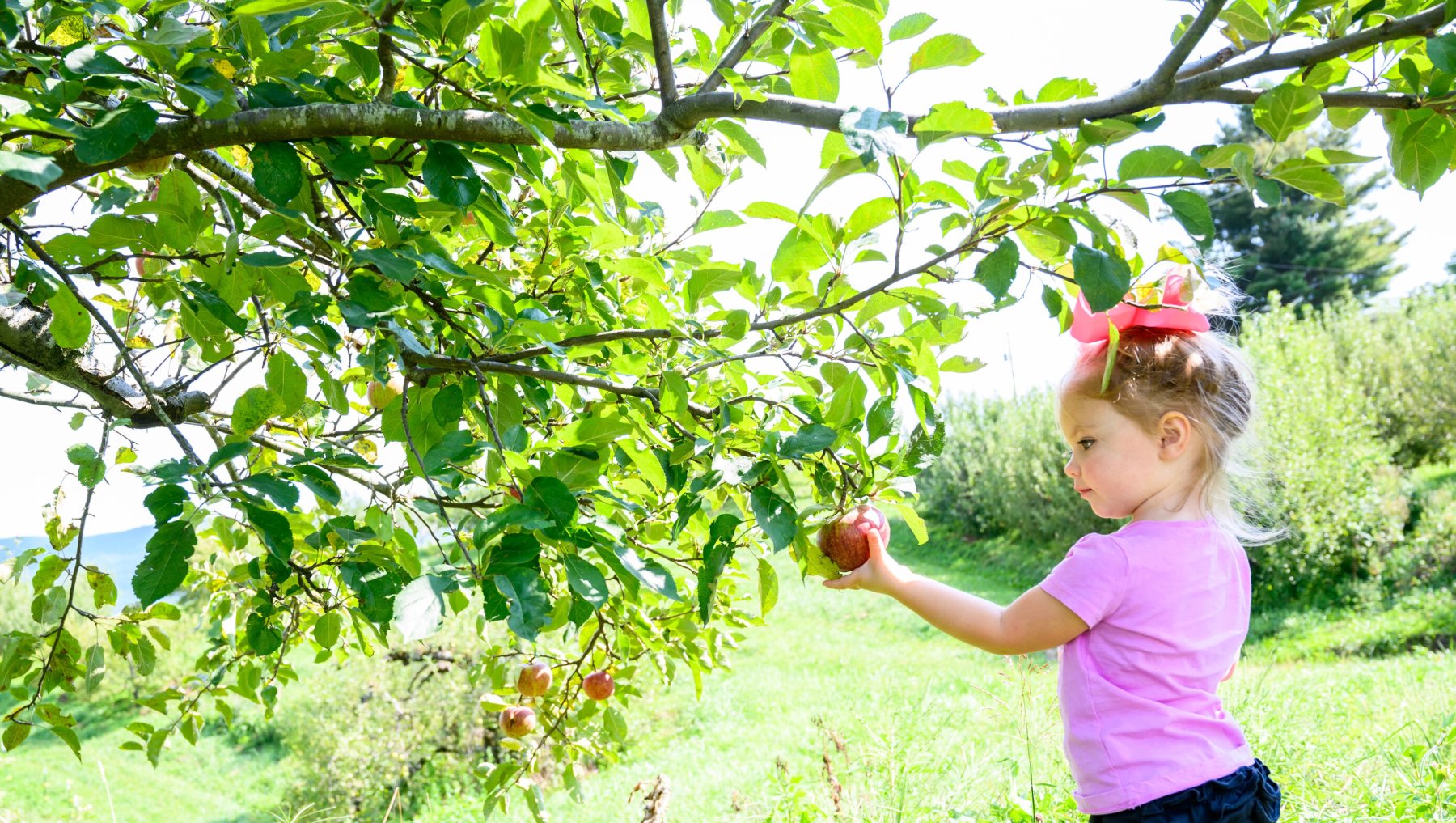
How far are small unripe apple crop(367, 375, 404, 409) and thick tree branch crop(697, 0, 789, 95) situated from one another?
1.06m

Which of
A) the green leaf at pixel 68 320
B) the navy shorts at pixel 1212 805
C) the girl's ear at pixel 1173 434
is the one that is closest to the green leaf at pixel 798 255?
the girl's ear at pixel 1173 434

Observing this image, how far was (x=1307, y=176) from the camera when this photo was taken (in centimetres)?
95

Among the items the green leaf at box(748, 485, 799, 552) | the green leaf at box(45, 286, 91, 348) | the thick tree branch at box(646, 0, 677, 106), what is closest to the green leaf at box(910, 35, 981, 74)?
the thick tree branch at box(646, 0, 677, 106)

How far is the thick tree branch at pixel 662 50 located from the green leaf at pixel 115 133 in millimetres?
514

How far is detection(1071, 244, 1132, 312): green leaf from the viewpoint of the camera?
0.89 meters

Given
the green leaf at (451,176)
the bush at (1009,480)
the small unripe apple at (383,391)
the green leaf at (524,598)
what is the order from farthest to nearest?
the bush at (1009,480) < the small unripe apple at (383,391) < the green leaf at (451,176) < the green leaf at (524,598)

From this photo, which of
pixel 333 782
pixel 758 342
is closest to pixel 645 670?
pixel 333 782

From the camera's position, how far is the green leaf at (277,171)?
1088mm

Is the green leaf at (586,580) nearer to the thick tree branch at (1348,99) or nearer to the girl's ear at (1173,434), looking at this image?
the thick tree branch at (1348,99)

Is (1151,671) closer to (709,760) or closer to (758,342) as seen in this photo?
(758,342)

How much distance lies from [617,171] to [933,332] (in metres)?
0.51

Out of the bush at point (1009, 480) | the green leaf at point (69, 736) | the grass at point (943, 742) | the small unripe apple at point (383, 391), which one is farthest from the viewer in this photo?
the bush at point (1009, 480)

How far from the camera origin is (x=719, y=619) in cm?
225

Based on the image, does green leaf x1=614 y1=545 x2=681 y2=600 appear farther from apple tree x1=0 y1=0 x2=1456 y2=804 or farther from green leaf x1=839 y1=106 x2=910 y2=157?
green leaf x1=839 y1=106 x2=910 y2=157
